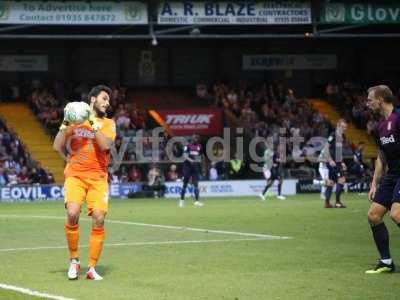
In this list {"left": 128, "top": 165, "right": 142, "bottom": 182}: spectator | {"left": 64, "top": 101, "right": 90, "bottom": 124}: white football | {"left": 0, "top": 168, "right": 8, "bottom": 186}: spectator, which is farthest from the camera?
{"left": 128, "top": 165, "right": 142, "bottom": 182}: spectator

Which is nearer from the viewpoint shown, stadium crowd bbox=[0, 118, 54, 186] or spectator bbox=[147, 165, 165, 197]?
stadium crowd bbox=[0, 118, 54, 186]

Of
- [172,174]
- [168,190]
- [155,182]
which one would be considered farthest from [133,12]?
[168,190]

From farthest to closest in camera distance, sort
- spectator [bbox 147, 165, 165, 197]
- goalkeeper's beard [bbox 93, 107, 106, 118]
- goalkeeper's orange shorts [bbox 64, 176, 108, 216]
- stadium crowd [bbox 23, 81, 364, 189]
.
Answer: stadium crowd [bbox 23, 81, 364, 189]
spectator [bbox 147, 165, 165, 197]
goalkeeper's beard [bbox 93, 107, 106, 118]
goalkeeper's orange shorts [bbox 64, 176, 108, 216]

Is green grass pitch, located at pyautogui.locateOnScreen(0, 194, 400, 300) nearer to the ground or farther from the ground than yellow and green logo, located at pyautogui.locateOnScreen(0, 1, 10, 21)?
nearer to the ground

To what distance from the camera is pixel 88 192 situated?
1217cm

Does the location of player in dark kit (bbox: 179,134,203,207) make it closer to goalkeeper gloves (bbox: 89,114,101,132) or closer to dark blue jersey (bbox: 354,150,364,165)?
dark blue jersey (bbox: 354,150,364,165)

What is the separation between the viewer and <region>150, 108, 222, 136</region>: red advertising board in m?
41.5

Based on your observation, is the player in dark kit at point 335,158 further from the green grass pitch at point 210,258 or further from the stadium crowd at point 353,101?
the stadium crowd at point 353,101

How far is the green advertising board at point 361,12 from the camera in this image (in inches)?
1575

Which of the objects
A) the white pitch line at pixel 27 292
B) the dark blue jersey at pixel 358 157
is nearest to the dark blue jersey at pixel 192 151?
the dark blue jersey at pixel 358 157

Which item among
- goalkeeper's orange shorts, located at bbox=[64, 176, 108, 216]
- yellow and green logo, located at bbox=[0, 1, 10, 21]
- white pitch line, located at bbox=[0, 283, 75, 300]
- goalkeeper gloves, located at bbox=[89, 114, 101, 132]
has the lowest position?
white pitch line, located at bbox=[0, 283, 75, 300]

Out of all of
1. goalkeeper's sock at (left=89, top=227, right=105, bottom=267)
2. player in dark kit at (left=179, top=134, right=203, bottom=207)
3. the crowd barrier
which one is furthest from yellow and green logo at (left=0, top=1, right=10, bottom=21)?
goalkeeper's sock at (left=89, top=227, right=105, bottom=267)

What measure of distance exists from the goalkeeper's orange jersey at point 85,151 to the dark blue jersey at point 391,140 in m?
3.31

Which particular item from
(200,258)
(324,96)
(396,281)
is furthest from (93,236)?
(324,96)
